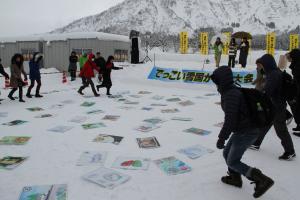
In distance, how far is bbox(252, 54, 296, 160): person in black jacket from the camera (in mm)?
4329

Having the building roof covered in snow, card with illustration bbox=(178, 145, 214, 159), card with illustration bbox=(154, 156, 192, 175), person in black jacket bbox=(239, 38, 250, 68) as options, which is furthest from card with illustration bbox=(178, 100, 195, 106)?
the building roof covered in snow

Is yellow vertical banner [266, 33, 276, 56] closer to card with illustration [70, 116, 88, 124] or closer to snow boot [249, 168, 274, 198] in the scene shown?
card with illustration [70, 116, 88, 124]

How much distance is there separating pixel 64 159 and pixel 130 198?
170 centimetres

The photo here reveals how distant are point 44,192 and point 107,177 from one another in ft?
2.83

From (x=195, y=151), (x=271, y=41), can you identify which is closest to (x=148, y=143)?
(x=195, y=151)

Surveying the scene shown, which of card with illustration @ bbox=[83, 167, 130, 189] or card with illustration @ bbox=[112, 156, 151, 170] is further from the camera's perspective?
card with illustration @ bbox=[112, 156, 151, 170]

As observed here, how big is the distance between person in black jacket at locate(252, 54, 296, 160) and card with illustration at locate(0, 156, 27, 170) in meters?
3.92

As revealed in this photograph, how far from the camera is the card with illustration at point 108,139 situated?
5.63 meters

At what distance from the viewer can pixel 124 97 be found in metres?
10.9

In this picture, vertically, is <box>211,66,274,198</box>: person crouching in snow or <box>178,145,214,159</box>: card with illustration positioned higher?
<box>211,66,274,198</box>: person crouching in snow

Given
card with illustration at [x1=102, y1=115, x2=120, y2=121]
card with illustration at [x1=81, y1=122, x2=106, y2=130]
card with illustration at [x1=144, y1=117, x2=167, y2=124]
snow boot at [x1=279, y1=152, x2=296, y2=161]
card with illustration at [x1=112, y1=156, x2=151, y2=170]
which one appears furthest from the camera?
card with illustration at [x1=102, y1=115, x2=120, y2=121]

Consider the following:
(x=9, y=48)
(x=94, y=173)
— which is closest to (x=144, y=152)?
(x=94, y=173)

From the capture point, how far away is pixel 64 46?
20.8 m

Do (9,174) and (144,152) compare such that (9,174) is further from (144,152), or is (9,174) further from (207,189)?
(207,189)
